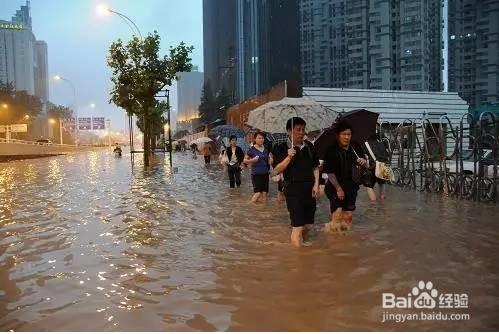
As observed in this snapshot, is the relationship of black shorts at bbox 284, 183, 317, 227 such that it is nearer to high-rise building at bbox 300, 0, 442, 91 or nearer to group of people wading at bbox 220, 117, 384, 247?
group of people wading at bbox 220, 117, 384, 247

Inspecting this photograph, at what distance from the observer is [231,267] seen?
18.6ft

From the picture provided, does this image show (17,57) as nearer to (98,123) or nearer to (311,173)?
(98,123)

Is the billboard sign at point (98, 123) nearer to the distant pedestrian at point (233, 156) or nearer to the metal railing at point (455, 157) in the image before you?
the distant pedestrian at point (233, 156)

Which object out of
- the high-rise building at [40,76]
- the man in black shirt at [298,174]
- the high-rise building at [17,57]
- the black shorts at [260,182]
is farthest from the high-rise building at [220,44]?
the man in black shirt at [298,174]

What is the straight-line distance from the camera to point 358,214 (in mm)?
9305

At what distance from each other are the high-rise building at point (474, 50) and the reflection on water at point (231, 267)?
76.2 m

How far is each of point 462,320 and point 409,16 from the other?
3698 inches

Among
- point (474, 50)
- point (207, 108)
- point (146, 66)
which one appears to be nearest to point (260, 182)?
point (146, 66)

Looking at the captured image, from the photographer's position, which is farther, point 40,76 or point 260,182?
point 40,76

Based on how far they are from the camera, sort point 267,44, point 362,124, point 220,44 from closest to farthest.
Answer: point 362,124
point 267,44
point 220,44

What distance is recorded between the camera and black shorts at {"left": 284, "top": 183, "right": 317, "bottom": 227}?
637 centimetres

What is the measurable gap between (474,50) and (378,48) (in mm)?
17357

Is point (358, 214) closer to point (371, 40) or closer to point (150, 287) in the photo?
point (150, 287)

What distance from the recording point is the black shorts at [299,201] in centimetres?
637
